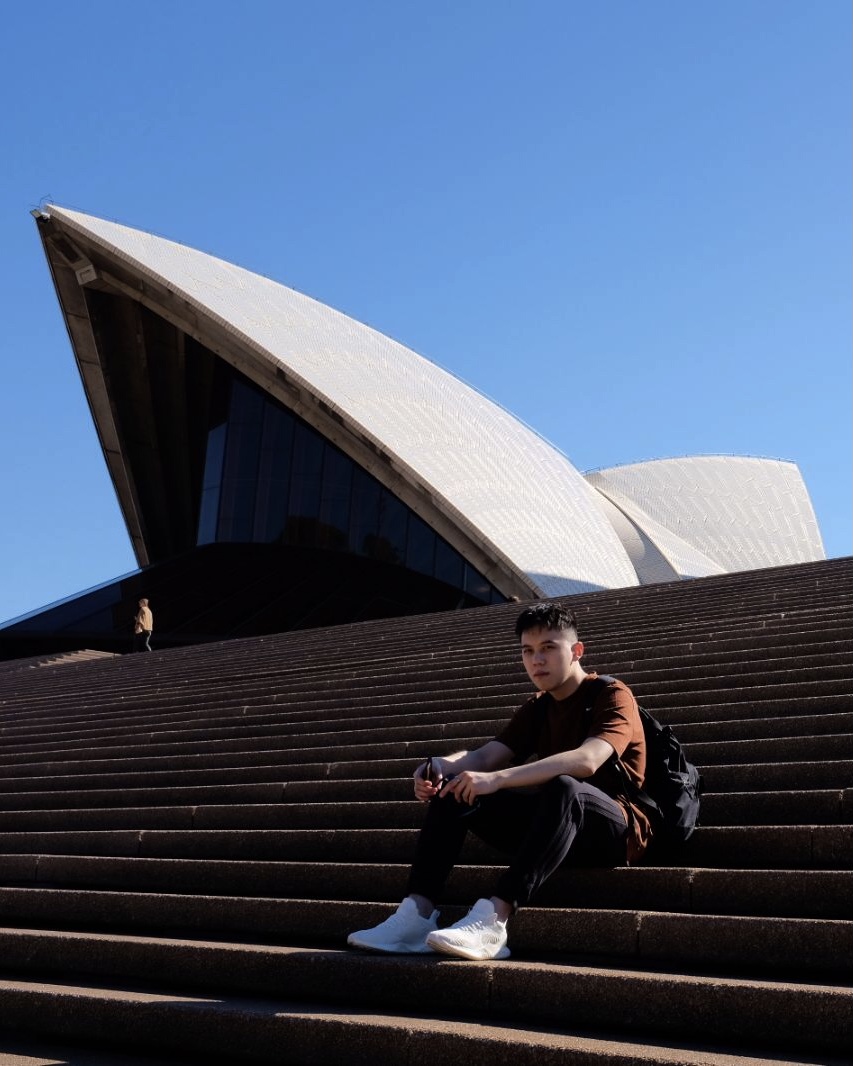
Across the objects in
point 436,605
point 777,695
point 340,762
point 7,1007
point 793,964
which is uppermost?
point 436,605

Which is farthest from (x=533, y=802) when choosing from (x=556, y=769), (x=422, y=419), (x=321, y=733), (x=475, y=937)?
(x=422, y=419)

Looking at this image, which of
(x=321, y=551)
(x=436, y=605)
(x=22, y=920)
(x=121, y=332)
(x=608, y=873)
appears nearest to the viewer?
(x=608, y=873)

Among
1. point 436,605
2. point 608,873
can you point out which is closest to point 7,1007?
point 608,873

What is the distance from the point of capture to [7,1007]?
10.0 ft

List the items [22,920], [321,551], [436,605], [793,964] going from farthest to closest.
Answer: [321,551]
[436,605]
[22,920]
[793,964]

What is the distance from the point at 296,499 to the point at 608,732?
1837 cm

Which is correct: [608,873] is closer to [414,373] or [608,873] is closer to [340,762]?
[340,762]

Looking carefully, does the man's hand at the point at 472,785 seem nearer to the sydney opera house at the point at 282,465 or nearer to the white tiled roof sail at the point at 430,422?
the sydney opera house at the point at 282,465

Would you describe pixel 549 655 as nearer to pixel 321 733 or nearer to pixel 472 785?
pixel 472 785

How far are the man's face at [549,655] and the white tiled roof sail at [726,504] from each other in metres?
27.8

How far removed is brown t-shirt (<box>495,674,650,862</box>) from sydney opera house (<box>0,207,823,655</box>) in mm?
12586

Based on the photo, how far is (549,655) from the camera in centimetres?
315

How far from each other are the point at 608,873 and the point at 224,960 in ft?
3.31

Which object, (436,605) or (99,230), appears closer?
(436,605)
